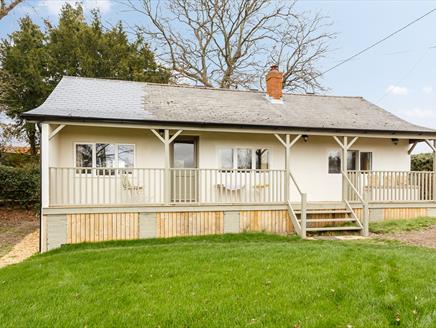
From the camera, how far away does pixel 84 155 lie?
1017 centimetres

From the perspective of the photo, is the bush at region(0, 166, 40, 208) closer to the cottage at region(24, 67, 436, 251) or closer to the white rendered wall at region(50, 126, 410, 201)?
the cottage at region(24, 67, 436, 251)

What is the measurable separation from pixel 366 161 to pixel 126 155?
29.1 ft

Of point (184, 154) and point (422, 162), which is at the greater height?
point (184, 154)

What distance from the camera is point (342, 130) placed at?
10.5 m

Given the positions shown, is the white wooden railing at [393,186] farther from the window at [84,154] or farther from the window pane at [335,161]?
the window at [84,154]

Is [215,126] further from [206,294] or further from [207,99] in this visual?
[206,294]

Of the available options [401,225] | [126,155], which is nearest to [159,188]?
[126,155]

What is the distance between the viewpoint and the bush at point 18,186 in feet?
50.3

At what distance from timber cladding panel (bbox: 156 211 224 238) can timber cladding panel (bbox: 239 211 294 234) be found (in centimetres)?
71

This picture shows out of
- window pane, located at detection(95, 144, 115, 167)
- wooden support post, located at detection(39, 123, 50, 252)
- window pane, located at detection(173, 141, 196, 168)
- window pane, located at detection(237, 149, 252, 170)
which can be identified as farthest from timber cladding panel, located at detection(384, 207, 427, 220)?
wooden support post, located at detection(39, 123, 50, 252)

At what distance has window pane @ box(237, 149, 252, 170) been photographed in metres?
11.4

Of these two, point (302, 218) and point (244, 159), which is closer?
point (302, 218)

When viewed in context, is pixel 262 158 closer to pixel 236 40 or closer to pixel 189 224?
pixel 189 224

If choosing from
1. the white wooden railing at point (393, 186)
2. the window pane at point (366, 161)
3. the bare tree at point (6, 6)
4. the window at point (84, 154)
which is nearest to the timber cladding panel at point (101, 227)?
the window at point (84, 154)
